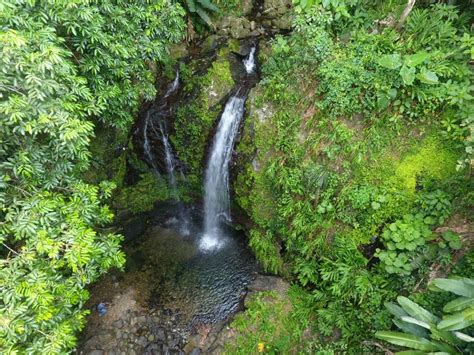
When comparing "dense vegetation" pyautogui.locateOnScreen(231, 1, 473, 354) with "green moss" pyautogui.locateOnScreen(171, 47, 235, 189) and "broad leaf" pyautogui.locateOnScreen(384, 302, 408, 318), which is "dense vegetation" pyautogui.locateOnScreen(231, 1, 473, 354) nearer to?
"broad leaf" pyautogui.locateOnScreen(384, 302, 408, 318)

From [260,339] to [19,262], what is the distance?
488 cm

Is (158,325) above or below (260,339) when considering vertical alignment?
below

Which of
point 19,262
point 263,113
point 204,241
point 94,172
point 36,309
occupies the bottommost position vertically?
point 204,241

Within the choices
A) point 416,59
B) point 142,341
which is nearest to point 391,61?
point 416,59

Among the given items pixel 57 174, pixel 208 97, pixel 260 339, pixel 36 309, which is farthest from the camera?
pixel 208 97

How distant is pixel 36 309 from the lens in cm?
377

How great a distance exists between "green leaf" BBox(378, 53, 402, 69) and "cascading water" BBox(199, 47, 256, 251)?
3.56m

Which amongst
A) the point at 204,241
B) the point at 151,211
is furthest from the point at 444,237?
the point at 151,211

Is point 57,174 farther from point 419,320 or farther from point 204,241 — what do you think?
point 419,320

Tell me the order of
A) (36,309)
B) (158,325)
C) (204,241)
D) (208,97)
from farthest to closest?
(204,241) → (208,97) → (158,325) → (36,309)

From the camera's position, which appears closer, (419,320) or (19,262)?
(19,262)

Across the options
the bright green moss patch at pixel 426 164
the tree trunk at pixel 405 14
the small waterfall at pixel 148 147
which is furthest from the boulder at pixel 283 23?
the bright green moss patch at pixel 426 164

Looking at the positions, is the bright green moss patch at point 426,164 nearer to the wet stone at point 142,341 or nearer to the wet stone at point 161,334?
the wet stone at point 161,334

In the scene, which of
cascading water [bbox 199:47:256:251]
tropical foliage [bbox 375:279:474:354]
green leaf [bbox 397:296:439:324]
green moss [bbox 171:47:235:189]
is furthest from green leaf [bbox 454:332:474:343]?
green moss [bbox 171:47:235:189]
